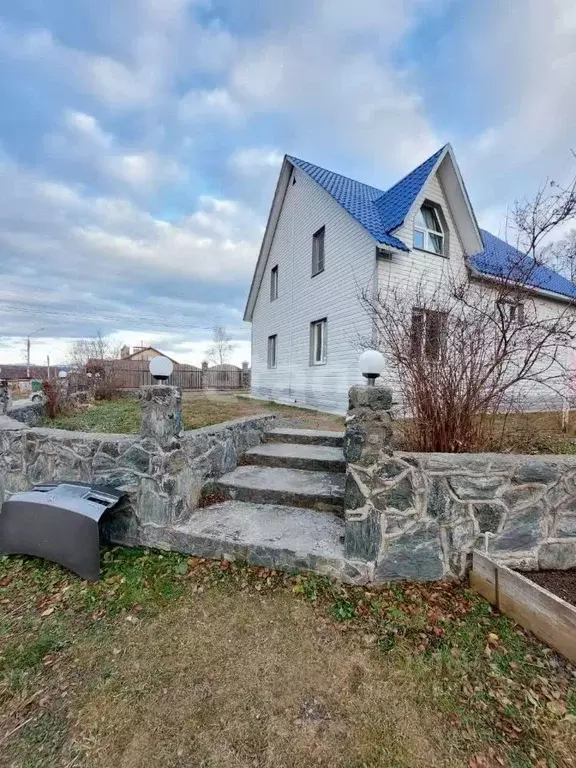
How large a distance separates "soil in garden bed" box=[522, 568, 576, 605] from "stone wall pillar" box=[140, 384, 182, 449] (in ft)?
9.09

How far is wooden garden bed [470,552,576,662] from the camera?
1.74 m

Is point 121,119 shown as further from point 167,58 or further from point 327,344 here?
point 327,344

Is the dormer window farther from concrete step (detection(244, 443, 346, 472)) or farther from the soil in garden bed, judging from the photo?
the soil in garden bed

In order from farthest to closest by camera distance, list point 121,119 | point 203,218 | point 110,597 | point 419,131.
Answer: point 203,218 → point 419,131 → point 121,119 → point 110,597

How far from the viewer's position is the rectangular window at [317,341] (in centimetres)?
902

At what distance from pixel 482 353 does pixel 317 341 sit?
20.7 feet

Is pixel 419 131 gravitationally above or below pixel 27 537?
above

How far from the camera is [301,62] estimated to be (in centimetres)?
586

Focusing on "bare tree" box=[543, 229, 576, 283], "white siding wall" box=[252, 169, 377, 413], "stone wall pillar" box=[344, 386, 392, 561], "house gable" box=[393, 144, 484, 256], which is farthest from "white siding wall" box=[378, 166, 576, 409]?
"stone wall pillar" box=[344, 386, 392, 561]

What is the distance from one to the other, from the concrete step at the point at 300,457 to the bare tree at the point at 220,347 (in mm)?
28970

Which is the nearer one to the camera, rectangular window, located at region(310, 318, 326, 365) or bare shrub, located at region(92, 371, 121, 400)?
rectangular window, located at region(310, 318, 326, 365)

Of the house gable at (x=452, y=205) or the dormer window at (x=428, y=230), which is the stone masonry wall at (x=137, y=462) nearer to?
the house gable at (x=452, y=205)

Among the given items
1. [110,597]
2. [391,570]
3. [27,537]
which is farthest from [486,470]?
[27,537]

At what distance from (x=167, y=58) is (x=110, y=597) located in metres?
Answer: 7.41
